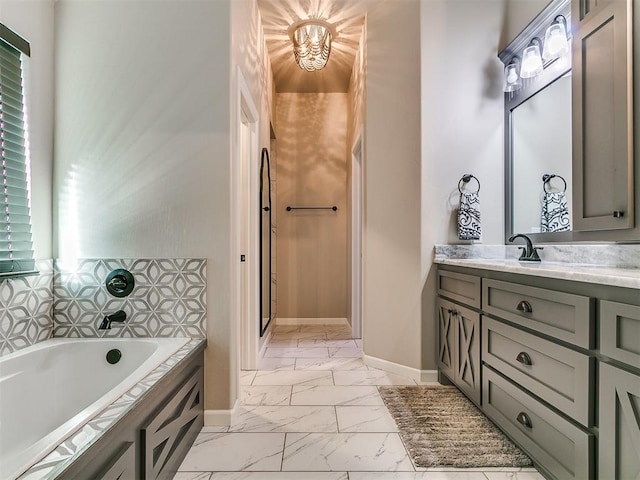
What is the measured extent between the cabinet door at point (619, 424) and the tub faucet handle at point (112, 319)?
6.73 feet

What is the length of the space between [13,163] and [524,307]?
2383 millimetres

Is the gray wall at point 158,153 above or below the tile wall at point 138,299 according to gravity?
above

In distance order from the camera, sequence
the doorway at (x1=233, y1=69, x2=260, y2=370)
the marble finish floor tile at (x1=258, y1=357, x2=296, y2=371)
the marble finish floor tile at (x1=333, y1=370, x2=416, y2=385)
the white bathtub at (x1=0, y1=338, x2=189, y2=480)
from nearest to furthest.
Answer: the white bathtub at (x1=0, y1=338, x2=189, y2=480)
the marble finish floor tile at (x1=333, y1=370, x2=416, y2=385)
the doorway at (x1=233, y1=69, x2=260, y2=370)
the marble finish floor tile at (x1=258, y1=357, x2=296, y2=371)

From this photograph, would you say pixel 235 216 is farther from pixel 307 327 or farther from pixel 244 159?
pixel 307 327

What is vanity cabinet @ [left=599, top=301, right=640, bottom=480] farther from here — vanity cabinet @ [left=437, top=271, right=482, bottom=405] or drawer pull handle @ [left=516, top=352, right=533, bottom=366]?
vanity cabinet @ [left=437, top=271, right=482, bottom=405]

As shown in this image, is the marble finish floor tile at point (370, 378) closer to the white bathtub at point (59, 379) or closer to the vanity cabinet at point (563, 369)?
the vanity cabinet at point (563, 369)

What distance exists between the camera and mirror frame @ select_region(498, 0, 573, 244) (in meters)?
2.05

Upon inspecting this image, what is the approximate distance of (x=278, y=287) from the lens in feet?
14.4

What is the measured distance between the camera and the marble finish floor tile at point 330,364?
2.80m

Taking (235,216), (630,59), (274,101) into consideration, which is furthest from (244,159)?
(630,59)

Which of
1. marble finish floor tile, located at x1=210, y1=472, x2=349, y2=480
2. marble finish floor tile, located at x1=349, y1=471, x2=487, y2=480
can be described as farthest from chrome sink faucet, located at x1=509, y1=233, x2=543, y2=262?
marble finish floor tile, located at x1=210, y1=472, x2=349, y2=480

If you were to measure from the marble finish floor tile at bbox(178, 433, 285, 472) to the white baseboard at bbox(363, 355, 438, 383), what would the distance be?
3.72 feet

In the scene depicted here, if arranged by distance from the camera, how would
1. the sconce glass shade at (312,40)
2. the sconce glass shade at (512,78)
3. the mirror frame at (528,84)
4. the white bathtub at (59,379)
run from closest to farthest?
the white bathtub at (59,379) < the mirror frame at (528,84) < the sconce glass shade at (512,78) < the sconce glass shade at (312,40)

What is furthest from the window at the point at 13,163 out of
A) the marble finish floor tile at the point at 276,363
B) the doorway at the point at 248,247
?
the marble finish floor tile at the point at 276,363
